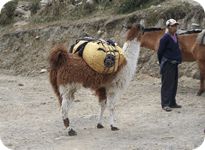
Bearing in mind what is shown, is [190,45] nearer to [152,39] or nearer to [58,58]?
[152,39]

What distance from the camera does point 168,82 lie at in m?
9.83

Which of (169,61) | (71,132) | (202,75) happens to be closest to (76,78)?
(71,132)

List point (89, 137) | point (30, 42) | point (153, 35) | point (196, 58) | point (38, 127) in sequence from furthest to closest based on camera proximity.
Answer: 1. point (30, 42)
2. point (153, 35)
3. point (196, 58)
4. point (38, 127)
5. point (89, 137)

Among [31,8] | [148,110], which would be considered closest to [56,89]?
[148,110]

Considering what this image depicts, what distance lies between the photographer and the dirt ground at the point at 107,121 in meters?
7.58

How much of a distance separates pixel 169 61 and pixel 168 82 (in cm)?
40

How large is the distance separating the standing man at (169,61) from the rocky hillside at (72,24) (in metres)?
2.84

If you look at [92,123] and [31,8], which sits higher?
[31,8]

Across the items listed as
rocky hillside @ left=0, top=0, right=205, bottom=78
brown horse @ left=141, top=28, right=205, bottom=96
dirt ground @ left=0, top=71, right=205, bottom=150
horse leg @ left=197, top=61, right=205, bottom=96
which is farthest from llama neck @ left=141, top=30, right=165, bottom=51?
horse leg @ left=197, top=61, right=205, bottom=96

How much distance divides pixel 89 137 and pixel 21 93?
4.64 m

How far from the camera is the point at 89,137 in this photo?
26.2 ft

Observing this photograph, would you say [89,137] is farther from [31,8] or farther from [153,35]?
[31,8]

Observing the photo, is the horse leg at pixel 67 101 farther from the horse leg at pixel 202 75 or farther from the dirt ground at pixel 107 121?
the horse leg at pixel 202 75

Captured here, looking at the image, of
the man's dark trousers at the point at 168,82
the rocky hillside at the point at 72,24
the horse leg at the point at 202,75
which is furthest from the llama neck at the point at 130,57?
the rocky hillside at the point at 72,24
